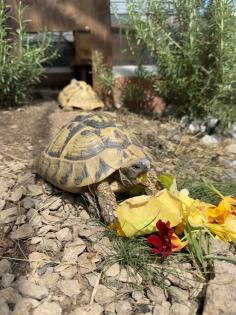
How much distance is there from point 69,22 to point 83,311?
3233 mm

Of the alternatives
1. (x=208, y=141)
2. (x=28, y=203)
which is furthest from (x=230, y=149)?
(x=28, y=203)

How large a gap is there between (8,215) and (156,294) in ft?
3.33

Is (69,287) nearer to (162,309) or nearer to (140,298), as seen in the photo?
(140,298)

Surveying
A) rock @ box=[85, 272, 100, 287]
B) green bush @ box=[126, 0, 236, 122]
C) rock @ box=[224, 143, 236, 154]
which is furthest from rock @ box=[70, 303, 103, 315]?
green bush @ box=[126, 0, 236, 122]

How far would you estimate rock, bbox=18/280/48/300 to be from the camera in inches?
80.8

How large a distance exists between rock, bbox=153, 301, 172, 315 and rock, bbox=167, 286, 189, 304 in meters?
0.03

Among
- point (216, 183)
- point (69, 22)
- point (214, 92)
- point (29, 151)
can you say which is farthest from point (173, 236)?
point (69, 22)

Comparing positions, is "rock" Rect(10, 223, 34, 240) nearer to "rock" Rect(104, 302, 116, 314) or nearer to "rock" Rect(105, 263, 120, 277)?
"rock" Rect(105, 263, 120, 277)

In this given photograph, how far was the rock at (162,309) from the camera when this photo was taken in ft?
6.53

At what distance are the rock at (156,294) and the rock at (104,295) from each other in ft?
0.53

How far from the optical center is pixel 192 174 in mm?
3279

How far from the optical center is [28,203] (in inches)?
108

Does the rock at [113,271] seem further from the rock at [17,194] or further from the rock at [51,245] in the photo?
the rock at [17,194]

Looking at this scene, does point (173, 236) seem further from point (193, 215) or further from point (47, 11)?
point (47, 11)
